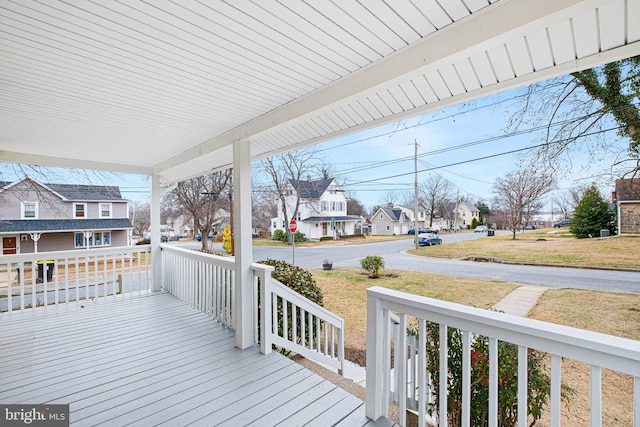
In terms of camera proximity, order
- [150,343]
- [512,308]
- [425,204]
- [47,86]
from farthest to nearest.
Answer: [425,204], [150,343], [512,308], [47,86]

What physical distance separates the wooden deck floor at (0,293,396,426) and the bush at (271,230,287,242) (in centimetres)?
382

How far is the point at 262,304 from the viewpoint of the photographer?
2.86m

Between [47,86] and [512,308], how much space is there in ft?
14.0

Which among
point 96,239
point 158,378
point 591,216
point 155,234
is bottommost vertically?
point 158,378

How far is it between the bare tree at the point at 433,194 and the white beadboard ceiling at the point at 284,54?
184 cm

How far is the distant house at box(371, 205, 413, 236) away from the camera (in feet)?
15.0

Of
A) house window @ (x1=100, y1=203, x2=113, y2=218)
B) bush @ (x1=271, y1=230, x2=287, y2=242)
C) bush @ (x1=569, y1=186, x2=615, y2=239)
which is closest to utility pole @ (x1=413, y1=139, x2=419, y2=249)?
bush @ (x1=569, y1=186, x2=615, y2=239)

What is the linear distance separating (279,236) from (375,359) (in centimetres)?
588

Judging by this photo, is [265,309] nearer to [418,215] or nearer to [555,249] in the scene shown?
[418,215]

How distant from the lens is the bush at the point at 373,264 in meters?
4.32

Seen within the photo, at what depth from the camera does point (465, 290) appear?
3.18m

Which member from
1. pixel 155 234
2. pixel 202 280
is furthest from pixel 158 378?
pixel 155 234

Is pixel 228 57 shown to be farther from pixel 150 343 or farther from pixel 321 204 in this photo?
pixel 321 204

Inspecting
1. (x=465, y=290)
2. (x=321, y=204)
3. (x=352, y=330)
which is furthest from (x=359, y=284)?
(x=321, y=204)
